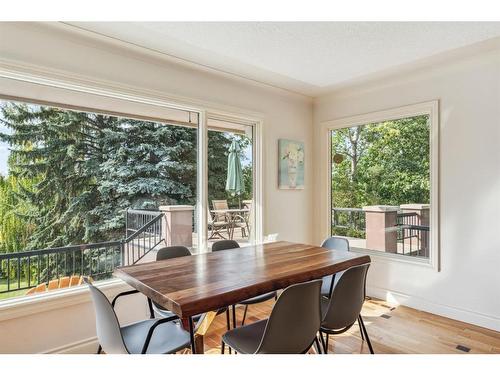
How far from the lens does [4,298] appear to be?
2256 millimetres

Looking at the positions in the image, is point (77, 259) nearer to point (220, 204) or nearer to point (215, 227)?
point (215, 227)

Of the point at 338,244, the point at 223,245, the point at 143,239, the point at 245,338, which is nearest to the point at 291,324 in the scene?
the point at 245,338

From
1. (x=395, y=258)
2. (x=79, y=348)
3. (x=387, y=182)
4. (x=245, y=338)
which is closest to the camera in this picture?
(x=245, y=338)

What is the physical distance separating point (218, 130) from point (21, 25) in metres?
1.92

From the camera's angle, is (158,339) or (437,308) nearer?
(158,339)

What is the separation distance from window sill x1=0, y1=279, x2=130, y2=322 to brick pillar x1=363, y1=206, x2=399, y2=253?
308 centimetres

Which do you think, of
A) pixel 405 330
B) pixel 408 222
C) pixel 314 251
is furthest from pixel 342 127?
pixel 405 330

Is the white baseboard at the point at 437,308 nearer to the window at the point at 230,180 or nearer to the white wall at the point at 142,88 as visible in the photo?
the white wall at the point at 142,88

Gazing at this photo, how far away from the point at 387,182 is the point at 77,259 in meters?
3.44

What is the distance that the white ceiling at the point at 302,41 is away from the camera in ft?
7.36

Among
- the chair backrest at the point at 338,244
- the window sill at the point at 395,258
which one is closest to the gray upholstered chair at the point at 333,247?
the chair backrest at the point at 338,244

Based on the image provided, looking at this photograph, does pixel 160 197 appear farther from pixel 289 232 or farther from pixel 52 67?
pixel 289 232

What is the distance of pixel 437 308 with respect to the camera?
3199mm

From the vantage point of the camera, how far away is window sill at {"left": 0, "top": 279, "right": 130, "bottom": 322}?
2.17 m
